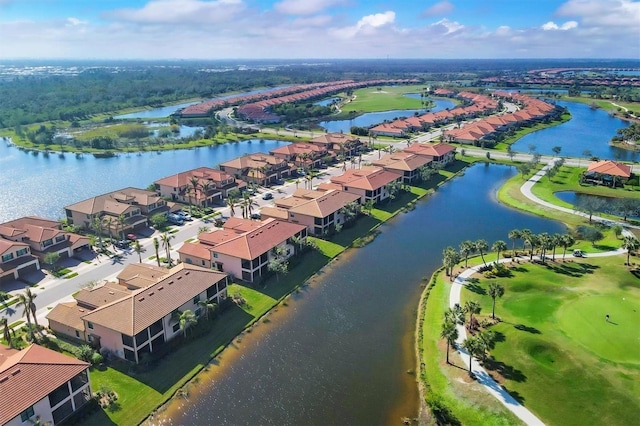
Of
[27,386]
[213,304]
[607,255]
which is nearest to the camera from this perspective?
[27,386]

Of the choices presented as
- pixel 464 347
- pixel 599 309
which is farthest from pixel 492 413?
pixel 599 309

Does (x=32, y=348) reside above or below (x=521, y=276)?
above

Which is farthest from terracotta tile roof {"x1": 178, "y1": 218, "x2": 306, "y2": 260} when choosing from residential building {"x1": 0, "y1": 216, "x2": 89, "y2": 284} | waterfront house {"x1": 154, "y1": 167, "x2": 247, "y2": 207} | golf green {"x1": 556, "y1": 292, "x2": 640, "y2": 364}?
golf green {"x1": 556, "y1": 292, "x2": 640, "y2": 364}

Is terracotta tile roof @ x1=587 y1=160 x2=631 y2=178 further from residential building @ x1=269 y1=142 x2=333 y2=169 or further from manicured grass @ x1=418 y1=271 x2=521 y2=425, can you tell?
manicured grass @ x1=418 y1=271 x2=521 y2=425

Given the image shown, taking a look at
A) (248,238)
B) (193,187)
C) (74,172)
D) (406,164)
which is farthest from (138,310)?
(74,172)

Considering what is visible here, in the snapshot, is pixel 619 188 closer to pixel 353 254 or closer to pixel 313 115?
pixel 353 254

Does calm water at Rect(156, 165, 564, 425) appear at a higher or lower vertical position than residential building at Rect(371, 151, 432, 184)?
lower

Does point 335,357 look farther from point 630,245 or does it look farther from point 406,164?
point 406,164
